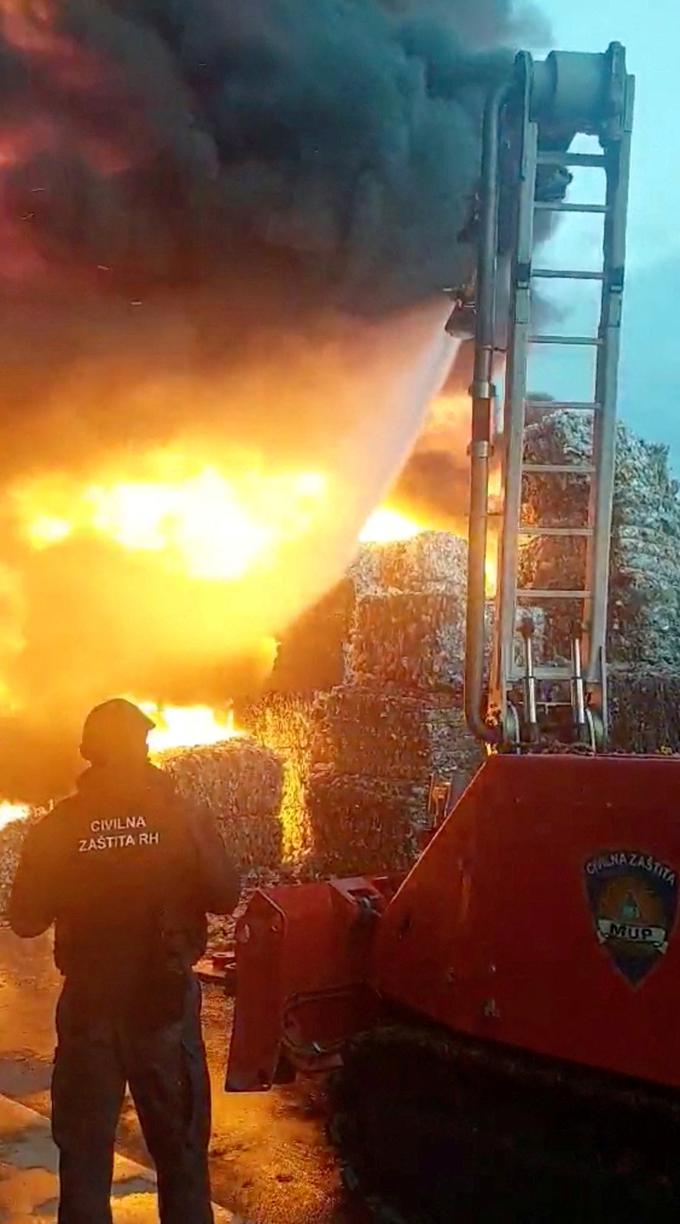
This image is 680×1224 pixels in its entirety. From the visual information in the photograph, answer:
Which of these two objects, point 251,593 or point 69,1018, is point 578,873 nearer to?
point 69,1018

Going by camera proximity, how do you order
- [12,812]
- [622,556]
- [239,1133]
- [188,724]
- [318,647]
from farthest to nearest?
1. [188,724]
2. [318,647]
3. [622,556]
4. [12,812]
5. [239,1133]

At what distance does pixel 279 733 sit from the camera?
35.6 ft

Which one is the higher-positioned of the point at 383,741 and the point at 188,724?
the point at 188,724

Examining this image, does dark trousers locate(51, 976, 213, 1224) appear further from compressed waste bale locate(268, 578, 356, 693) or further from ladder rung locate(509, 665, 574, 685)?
compressed waste bale locate(268, 578, 356, 693)

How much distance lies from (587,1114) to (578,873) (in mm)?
735

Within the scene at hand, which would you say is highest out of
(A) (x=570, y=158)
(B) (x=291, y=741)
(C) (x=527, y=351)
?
(A) (x=570, y=158)

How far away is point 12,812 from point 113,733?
6259 millimetres

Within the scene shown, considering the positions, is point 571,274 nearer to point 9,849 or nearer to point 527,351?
point 527,351

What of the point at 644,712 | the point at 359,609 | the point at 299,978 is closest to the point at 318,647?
the point at 359,609

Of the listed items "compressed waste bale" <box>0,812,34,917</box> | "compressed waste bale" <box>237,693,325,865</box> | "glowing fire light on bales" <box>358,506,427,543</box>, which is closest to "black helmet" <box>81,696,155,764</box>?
"compressed waste bale" <box>0,812,34,917</box>

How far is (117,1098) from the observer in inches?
151

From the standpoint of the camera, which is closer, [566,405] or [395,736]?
[566,405]

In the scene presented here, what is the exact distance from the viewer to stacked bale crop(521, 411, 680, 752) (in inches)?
392

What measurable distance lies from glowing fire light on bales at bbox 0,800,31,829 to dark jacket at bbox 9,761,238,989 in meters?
5.55
